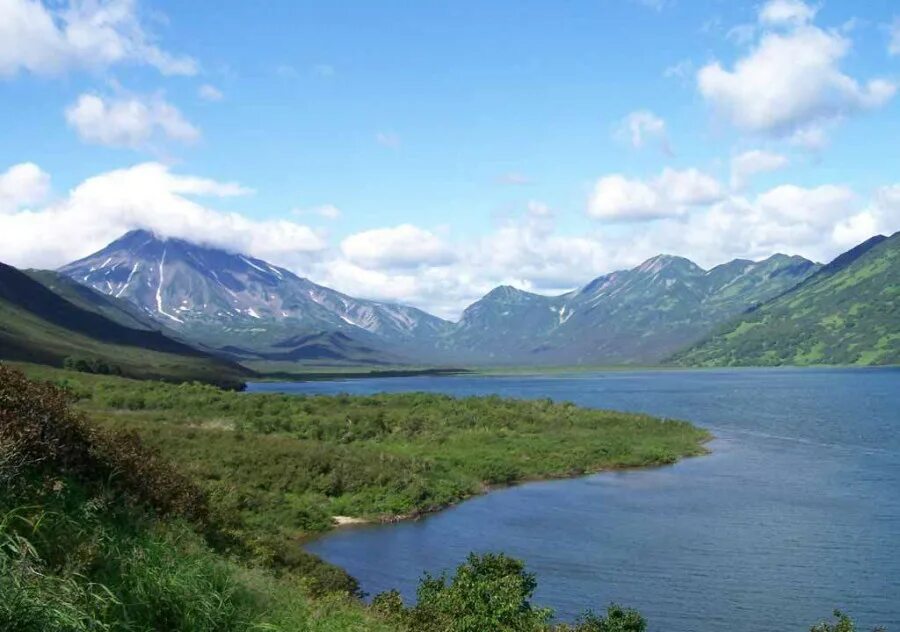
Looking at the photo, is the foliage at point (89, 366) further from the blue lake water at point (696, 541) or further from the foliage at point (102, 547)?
the foliage at point (102, 547)

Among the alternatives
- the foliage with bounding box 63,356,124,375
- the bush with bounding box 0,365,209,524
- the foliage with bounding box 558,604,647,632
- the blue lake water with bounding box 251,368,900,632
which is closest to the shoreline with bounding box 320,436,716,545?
the blue lake water with bounding box 251,368,900,632

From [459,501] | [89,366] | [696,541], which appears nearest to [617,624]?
[696,541]

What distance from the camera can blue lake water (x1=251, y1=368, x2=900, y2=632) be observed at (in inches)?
1585

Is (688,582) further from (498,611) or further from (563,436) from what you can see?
(563,436)

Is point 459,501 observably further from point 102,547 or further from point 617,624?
point 102,547

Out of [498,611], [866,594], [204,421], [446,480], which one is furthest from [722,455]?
[498,611]

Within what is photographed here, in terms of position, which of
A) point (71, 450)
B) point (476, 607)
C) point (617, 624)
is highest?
point (71, 450)

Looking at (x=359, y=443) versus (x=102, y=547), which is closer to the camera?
(x=102, y=547)

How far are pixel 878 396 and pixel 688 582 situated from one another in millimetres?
163326

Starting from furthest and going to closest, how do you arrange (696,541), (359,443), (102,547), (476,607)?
(359,443), (696,541), (476,607), (102,547)

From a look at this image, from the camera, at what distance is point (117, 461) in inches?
752

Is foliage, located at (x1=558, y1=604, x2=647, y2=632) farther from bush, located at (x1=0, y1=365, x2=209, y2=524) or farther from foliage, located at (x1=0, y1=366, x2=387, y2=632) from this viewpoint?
bush, located at (x1=0, y1=365, x2=209, y2=524)

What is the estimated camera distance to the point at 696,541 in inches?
2073

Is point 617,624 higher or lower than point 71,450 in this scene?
lower
